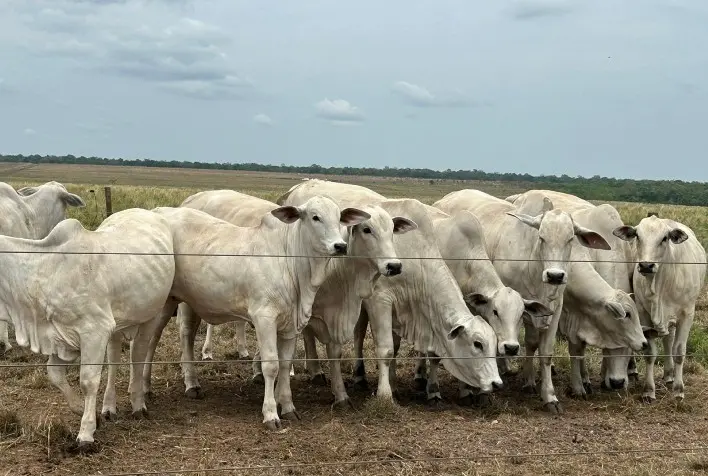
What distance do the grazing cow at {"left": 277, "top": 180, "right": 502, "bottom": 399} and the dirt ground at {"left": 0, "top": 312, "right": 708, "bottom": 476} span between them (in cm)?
44

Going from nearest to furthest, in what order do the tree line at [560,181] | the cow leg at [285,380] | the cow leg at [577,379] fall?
the cow leg at [285,380], the cow leg at [577,379], the tree line at [560,181]

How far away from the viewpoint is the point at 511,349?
7891 mm

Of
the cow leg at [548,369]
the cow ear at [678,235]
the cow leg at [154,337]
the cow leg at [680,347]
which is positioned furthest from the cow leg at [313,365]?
the cow ear at [678,235]

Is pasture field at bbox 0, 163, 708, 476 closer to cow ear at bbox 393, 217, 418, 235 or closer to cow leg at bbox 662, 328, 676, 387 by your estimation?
cow leg at bbox 662, 328, 676, 387

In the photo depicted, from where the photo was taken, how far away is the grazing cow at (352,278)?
7469 millimetres

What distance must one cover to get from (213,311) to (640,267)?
4407 mm

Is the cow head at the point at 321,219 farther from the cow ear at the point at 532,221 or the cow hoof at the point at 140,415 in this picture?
the cow hoof at the point at 140,415

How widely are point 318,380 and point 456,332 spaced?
197 cm

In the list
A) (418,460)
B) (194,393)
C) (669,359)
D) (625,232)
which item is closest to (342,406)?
(194,393)

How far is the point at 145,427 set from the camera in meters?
7.01

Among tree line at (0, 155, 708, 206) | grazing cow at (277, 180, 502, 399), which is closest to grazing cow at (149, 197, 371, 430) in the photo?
grazing cow at (277, 180, 502, 399)

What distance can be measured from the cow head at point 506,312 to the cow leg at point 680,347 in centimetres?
164

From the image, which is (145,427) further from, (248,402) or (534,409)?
(534,409)

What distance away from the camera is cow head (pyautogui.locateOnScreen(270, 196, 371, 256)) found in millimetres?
7125
